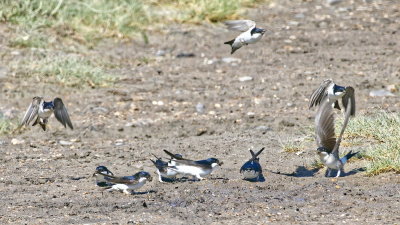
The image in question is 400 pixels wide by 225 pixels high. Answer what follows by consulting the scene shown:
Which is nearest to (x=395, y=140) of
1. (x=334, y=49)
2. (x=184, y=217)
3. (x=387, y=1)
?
(x=184, y=217)

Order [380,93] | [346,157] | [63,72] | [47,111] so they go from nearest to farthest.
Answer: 1. [346,157]
2. [47,111]
3. [380,93]
4. [63,72]

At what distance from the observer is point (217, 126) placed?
8.73 metres

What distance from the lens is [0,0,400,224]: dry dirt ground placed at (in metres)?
5.64

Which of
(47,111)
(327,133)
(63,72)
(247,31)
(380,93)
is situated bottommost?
(380,93)

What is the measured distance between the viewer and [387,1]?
14.6m

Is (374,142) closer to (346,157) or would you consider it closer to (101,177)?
(346,157)

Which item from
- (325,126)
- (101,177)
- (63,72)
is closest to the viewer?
(101,177)

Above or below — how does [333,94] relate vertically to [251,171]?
above

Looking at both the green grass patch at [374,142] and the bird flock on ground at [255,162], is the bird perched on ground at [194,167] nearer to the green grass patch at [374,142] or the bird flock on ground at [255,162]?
the bird flock on ground at [255,162]

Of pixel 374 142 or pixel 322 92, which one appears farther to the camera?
pixel 374 142

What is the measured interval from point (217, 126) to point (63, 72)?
2.04 meters

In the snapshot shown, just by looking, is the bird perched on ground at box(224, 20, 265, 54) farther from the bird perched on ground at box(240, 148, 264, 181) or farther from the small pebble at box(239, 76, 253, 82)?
the small pebble at box(239, 76, 253, 82)

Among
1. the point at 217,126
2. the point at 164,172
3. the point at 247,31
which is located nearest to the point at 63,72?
the point at 217,126

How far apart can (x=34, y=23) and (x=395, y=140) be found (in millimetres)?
5632
